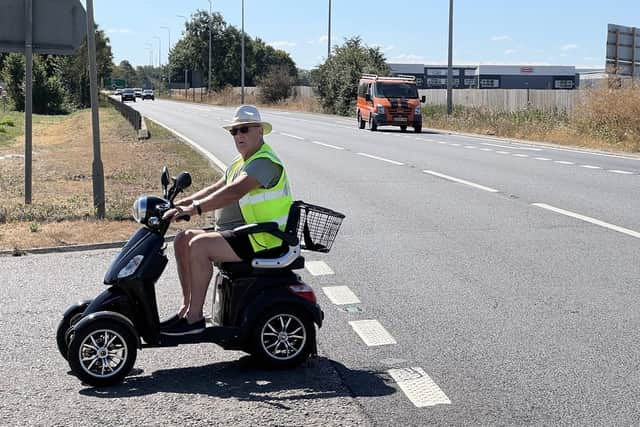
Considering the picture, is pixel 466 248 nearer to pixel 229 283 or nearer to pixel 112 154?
pixel 229 283

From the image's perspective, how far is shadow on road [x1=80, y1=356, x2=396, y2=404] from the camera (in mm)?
5074

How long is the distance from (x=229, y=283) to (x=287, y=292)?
35 cm

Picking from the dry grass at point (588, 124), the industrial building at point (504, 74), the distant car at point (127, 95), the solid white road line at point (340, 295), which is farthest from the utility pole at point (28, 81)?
the industrial building at point (504, 74)

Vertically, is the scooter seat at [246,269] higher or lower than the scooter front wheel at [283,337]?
higher

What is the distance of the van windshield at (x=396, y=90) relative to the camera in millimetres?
37844

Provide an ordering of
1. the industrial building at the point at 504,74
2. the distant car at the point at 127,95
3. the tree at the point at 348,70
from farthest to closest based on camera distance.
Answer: the industrial building at the point at 504,74
the distant car at the point at 127,95
the tree at the point at 348,70

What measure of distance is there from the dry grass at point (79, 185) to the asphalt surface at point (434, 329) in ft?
4.53

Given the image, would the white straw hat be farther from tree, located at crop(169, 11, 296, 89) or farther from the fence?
tree, located at crop(169, 11, 296, 89)

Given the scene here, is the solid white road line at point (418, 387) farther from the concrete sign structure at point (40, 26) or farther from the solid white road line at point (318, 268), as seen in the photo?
the concrete sign structure at point (40, 26)

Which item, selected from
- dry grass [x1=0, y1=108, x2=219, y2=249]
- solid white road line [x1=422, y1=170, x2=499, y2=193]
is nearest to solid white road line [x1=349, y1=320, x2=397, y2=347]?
dry grass [x1=0, y1=108, x2=219, y2=249]

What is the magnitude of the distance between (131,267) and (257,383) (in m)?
0.97

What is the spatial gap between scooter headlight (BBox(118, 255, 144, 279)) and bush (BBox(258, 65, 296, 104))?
81.5 m

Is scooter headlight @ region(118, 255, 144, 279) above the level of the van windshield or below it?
below

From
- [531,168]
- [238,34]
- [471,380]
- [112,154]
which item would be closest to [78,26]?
[471,380]
